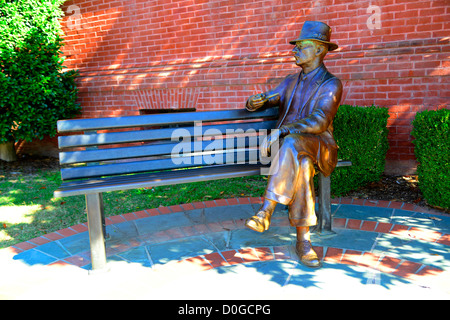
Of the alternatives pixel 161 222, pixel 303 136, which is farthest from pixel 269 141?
pixel 161 222

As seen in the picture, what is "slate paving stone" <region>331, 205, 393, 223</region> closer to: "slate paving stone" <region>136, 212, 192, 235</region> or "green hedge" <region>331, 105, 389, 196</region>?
"green hedge" <region>331, 105, 389, 196</region>

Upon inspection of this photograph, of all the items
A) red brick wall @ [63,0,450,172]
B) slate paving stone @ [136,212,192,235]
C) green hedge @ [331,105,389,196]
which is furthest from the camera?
red brick wall @ [63,0,450,172]

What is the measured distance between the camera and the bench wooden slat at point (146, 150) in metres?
3.25

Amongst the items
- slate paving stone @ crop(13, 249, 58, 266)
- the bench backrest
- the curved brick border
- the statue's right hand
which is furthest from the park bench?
slate paving stone @ crop(13, 249, 58, 266)

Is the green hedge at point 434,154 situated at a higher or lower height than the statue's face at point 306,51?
lower

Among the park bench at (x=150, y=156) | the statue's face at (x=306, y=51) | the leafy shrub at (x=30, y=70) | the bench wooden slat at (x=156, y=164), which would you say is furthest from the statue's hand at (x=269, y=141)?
the leafy shrub at (x=30, y=70)

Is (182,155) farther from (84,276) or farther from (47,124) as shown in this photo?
(47,124)

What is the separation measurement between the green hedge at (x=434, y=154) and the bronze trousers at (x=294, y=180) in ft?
6.19

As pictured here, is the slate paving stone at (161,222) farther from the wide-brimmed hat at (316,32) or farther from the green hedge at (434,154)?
the green hedge at (434,154)

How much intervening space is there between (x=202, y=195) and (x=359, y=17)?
336 centimetres

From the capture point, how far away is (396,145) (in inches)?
215

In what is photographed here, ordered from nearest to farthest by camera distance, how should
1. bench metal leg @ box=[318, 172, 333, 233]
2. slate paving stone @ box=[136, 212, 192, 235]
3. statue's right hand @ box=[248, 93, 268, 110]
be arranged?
bench metal leg @ box=[318, 172, 333, 233], statue's right hand @ box=[248, 93, 268, 110], slate paving stone @ box=[136, 212, 192, 235]

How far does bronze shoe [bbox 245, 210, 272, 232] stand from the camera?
2.95 meters

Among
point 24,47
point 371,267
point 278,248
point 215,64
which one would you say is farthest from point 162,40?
point 371,267
